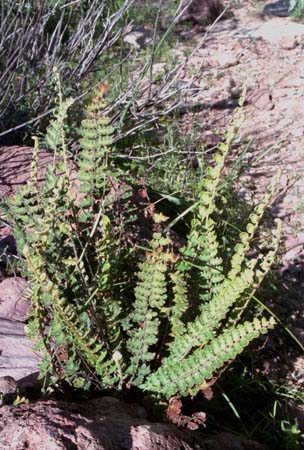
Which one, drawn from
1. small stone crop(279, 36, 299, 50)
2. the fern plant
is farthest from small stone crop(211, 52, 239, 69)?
the fern plant

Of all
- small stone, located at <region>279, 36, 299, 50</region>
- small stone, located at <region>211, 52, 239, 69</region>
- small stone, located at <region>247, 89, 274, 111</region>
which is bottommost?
small stone, located at <region>247, 89, 274, 111</region>

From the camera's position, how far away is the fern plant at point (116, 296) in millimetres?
1930

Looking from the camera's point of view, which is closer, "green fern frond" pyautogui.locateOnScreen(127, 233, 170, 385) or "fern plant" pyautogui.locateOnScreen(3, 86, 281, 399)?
"fern plant" pyautogui.locateOnScreen(3, 86, 281, 399)

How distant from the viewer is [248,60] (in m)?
5.68

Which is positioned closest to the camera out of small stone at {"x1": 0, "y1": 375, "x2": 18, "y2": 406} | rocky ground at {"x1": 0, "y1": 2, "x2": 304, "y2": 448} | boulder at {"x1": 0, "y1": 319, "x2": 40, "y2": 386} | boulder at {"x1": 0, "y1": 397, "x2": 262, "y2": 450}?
boulder at {"x1": 0, "y1": 397, "x2": 262, "y2": 450}

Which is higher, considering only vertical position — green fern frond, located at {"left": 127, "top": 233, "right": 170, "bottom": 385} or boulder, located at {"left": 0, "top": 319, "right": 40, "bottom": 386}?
green fern frond, located at {"left": 127, "top": 233, "right": 170, "bottom": 385}

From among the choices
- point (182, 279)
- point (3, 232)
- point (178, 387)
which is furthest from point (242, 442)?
point (3, 232)

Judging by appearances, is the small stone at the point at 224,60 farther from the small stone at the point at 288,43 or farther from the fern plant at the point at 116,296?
the fern plant at the point at 116,296

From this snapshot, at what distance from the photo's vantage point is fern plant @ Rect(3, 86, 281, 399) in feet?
6.33

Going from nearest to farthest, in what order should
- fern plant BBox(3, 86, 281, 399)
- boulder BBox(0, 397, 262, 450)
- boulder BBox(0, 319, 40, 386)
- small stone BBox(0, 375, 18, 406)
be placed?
boulder BBox(0, 397, 262, 450) < small stone BBox(0, 375, 18, 406) < fern plant BBox(3, 86, 281, 399) < boulder BBox(0, 319, 40, 386)

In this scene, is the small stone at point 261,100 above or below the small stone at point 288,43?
below

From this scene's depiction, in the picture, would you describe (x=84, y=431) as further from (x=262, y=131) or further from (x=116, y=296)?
(x=262, y=131)

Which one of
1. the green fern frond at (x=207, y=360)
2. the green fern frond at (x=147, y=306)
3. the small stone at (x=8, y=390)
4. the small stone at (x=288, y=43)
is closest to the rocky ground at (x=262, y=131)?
the small stone at (x=288, y=43)

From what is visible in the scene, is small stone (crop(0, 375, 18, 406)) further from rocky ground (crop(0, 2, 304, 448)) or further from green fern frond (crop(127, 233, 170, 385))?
green fern frond (crop(127, 233, 170, 385))
